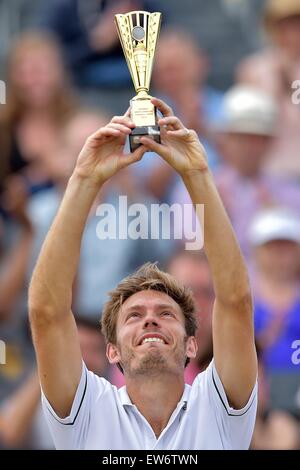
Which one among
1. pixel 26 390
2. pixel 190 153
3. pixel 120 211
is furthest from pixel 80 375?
pixel 120 211

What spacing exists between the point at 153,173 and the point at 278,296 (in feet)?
3.51

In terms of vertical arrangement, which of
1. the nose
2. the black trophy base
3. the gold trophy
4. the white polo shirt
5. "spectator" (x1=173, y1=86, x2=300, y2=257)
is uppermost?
"spectator" (x1=173, y1=86, x2=300, y2=257)

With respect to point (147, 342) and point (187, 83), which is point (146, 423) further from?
point (187, 83)

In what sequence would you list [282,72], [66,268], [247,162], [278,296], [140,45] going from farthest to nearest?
[282,72], [247,162], [278,296], [140,45], [66,268]

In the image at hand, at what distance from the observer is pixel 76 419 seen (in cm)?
399

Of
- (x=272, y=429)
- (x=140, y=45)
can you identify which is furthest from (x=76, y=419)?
(x=272, y=429)

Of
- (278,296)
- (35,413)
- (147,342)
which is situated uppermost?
(278,296)

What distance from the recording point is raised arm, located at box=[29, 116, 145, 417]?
3.85 meters

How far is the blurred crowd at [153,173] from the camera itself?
5.93 meters

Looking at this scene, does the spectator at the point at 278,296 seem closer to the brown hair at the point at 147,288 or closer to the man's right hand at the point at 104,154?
the brown hair at the point at 147,288

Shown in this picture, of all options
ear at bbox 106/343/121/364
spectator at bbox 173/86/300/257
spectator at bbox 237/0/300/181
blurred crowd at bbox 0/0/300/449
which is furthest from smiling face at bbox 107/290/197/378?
spectator at bbox 237/0/300/181

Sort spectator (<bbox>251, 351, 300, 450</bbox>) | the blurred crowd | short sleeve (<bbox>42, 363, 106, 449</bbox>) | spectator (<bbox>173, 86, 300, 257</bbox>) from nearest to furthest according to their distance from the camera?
short sleeve (<bbox>42, 363, 106, 449</bbox>), spectator (<bbox>251, 351, 300, 450</bbox>), the blurred crowd, spectator (<bbox>173, 86, 300, 257</bbox>)

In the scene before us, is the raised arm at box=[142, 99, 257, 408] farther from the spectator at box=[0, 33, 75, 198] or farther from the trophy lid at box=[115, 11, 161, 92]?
the spectator at box=[0, 33, 75, 198]

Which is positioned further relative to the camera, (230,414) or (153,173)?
(153,173)
